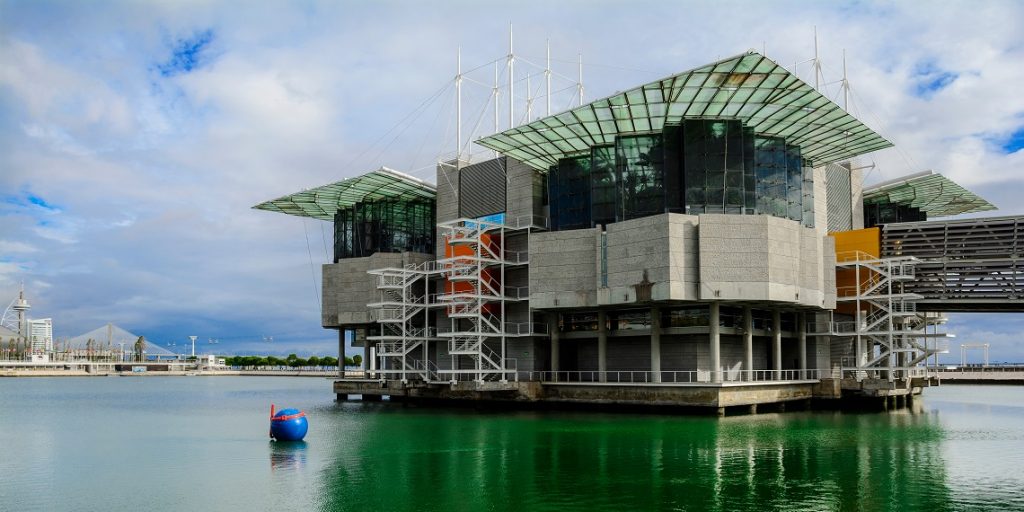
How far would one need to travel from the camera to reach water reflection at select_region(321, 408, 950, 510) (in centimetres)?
3095

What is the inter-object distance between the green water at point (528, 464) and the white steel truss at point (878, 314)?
24.0 feet

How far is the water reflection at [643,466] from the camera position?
31.0 m

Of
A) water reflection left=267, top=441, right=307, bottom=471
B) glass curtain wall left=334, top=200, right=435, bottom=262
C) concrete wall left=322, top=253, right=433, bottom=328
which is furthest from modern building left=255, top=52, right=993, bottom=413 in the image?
water reflection left=267, top=441, right=307, bottom=471

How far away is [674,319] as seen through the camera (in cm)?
7219

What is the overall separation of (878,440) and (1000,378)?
96934mm

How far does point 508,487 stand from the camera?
111 ft

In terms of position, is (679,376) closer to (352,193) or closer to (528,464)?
(528,464)

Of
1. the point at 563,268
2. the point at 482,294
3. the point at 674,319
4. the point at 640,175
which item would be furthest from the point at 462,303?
the point at 640,175

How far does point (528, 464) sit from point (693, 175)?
3569 centimetres

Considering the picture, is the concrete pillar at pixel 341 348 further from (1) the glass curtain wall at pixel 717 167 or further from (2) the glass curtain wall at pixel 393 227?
(1) the glass curtain wall at pixel 717 167

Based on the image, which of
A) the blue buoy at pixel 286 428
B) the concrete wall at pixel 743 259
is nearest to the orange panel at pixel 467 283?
the concrete wall at pixel 743 259

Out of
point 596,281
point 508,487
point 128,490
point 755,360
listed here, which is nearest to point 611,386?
point 596,281

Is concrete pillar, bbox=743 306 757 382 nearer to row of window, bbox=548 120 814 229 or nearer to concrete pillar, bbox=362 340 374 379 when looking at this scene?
row of window, bbox=548 120 814 229

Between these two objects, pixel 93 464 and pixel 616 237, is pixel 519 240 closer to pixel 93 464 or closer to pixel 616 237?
pixel 616 237
